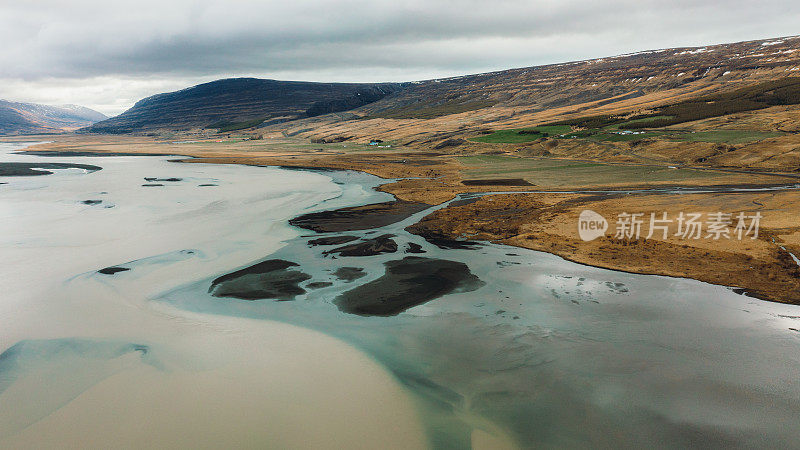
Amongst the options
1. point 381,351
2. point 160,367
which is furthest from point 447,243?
point 160,367

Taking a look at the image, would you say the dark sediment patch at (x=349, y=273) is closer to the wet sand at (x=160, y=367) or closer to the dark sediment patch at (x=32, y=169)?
the wet sand at (x=160, y=367)

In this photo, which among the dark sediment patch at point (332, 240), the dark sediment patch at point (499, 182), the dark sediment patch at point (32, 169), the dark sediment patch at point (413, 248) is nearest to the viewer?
the dark sediment patch at point (413, 248)

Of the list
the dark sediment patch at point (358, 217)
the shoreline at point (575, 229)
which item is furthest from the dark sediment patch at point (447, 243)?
the dark sediment patch at point (358, 217)

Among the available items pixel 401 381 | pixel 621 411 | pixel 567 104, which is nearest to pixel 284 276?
pixel 401 381

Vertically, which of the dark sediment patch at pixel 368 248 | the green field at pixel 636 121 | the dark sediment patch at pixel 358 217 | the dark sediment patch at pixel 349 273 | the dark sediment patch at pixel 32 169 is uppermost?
the green field at pixel 636 121

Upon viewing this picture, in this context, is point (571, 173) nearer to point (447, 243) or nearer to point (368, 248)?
point (447, 243)

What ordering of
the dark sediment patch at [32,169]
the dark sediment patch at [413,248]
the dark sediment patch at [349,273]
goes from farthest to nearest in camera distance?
the dark sediment patch at [32,169] → the dark sediment patch at [413,248] → the dark sediment patch at [349,273]
